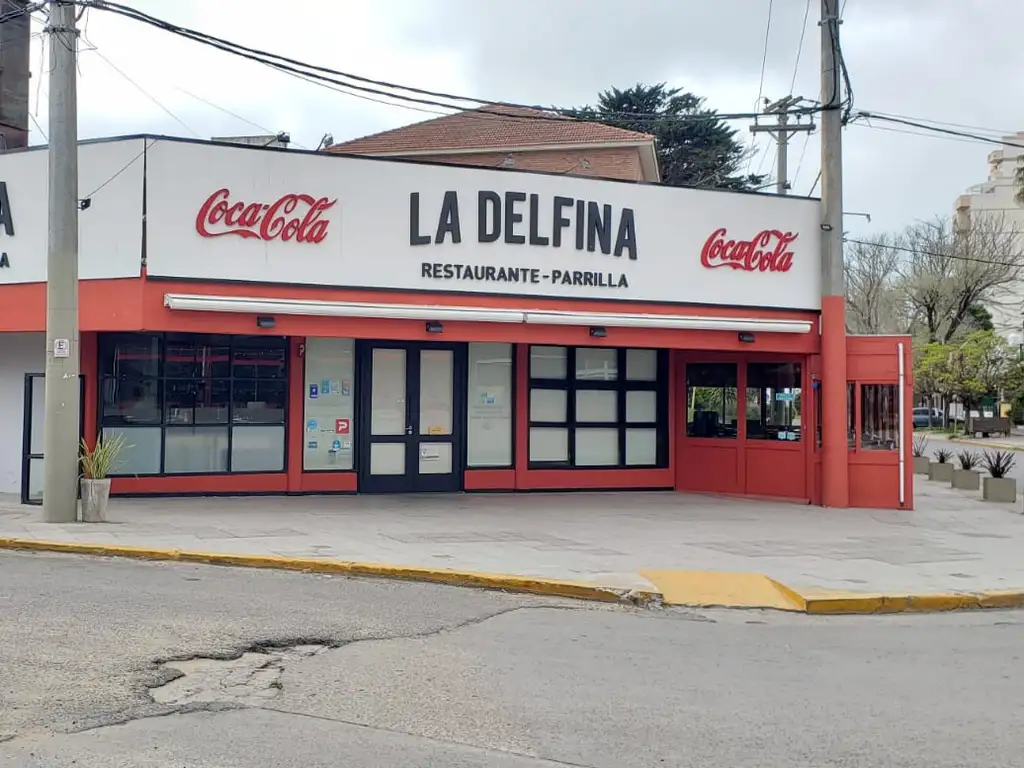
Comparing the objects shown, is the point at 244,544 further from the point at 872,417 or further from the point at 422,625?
the point at 872,417

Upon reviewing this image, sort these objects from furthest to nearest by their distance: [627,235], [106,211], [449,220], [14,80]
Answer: [14,80], [627,235], [449,220], [106,211]

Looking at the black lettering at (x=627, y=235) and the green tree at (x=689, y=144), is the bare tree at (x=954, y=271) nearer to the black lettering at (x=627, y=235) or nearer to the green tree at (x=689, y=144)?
the green tree at (x=689, y=144)

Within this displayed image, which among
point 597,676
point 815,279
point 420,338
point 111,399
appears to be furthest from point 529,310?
point 597,676

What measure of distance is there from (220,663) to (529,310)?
9984 mm

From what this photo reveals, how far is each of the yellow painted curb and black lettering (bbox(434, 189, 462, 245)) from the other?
6379 mm

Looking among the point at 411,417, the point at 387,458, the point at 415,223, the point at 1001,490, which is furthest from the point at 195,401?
the point at 1001,490

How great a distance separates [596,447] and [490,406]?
7.18 ft

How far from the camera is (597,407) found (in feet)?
63.6

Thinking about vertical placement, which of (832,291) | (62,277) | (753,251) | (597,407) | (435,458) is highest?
(753,251)

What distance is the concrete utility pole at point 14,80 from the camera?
781 inches

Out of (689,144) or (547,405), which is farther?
(689,144)

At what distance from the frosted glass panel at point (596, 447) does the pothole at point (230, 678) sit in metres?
11.9

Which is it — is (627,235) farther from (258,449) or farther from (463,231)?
(258,449)

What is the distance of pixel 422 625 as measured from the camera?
863 cm
